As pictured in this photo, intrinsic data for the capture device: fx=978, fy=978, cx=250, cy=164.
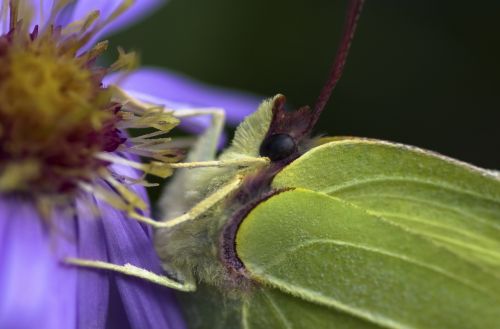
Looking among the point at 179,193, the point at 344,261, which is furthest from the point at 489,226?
the point at 179,193

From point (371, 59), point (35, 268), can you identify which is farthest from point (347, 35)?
point (371, 59)

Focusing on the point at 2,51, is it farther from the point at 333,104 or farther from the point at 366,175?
Answer: the point at 333,104

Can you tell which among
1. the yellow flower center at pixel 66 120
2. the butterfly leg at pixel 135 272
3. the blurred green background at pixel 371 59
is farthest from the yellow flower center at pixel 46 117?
the blurred green background at pixel 371 59

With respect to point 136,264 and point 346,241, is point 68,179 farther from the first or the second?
point 346,241

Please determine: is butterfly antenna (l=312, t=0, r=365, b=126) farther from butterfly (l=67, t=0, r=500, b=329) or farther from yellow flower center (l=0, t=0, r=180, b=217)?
yellow flower center (l=0, t=0, r=180, b=217)

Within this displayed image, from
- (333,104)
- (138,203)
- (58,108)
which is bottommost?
(333,104)

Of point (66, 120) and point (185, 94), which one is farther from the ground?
point (66, 120)

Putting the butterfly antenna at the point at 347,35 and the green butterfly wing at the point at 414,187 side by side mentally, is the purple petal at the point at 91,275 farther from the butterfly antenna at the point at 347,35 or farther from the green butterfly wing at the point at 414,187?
the butterfly antenna at the point at 347,35
